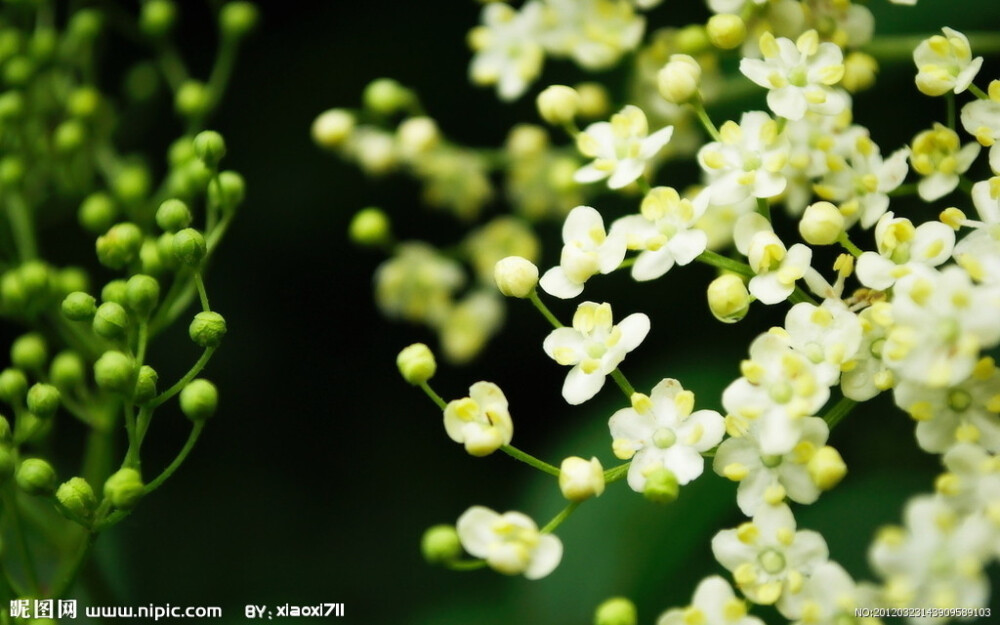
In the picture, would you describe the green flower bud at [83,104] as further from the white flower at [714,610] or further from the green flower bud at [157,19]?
the white flower at [714,610]

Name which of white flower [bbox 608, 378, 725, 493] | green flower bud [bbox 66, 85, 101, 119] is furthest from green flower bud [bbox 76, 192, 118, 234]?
white flower [bbox 608, 378, 725, 493]

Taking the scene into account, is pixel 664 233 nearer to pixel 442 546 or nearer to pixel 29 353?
pixel 442 546

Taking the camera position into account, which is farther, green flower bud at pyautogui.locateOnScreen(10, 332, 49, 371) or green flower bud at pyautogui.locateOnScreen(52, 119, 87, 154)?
green flower bud at pyautogui.locateOnScreen(52, 119, 87, 154)

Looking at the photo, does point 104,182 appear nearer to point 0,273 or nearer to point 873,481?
point 0,273

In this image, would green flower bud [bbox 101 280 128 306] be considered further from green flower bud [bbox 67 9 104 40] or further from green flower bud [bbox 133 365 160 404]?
green flower bud [bbox 67 9 104 40]

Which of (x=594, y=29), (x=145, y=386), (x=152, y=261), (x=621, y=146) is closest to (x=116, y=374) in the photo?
(x=145, y=386)

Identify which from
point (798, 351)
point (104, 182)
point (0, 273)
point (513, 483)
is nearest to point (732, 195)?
point (798, 351)

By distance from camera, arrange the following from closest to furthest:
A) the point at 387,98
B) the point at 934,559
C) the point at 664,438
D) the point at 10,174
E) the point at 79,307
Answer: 1. the point at 934,559
2. the point at 664,438
3. the point at 79,307
4. the point at 10,174
5. the point at 387,98

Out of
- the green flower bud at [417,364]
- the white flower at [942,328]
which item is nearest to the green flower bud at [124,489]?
the green flower bud at [417,364]
